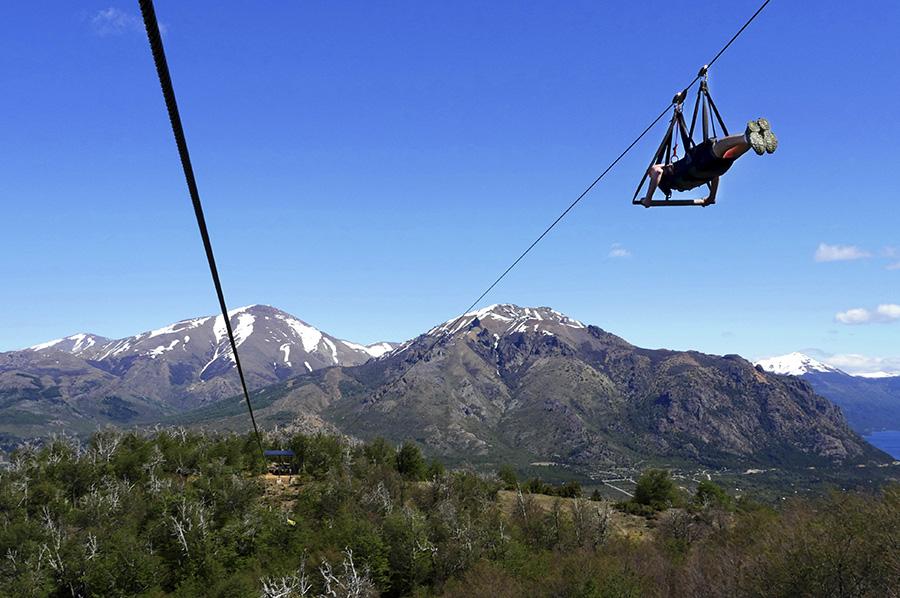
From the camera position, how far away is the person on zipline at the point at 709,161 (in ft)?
38.9

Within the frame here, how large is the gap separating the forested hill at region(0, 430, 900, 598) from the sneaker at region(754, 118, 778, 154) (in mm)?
51190

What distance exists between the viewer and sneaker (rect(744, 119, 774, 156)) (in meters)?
11.7

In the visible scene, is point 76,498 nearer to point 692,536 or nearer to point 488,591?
point 488,591

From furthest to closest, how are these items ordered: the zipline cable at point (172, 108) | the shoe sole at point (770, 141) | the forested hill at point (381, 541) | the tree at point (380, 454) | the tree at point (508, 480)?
the tree at point (508, 480) < the tree at point (380, 454) < the forested hill at point (381, 541) < the shoe sole at point (770, 141) < the zipline cable at point (172, 108)

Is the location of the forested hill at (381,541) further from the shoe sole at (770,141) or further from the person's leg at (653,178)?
the shoe sole at (770,141)

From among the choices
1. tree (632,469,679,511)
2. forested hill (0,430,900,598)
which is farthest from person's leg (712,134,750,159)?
tree (632,469,679,511)

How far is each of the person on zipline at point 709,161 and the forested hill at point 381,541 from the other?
49.6 m

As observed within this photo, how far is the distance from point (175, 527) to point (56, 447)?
79755mm

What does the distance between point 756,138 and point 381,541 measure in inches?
3270

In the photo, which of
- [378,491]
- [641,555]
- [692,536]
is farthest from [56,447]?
[692,536]

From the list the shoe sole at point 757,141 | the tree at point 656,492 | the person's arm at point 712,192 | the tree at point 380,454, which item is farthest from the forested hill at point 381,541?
the shoe sole at point 757,141

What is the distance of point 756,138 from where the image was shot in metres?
11.8

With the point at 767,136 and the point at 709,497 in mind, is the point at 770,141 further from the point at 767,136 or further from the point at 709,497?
the point at 709,497

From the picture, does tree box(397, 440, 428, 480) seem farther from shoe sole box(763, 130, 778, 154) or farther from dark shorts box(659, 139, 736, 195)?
shoe sole box(763, 130, 778, 154)
